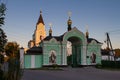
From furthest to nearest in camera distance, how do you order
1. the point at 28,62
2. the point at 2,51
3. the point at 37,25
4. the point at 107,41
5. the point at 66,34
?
the point at 37,25, the point at 107,41, the point at 66,34, the point at 28,62, the point at 2,51

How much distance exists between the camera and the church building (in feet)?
136

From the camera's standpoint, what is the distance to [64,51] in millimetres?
42688

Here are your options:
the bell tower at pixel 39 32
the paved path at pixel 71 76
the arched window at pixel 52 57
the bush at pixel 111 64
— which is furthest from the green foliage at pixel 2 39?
the bell tower at pixel 39 32

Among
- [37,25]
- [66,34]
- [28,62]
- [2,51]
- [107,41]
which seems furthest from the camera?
[37,25]

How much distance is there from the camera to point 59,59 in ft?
139

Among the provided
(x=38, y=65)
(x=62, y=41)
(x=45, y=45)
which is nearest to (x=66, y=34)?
(x=62, y=41)

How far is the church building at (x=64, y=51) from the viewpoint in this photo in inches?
1628

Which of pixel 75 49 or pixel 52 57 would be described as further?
pixel 75 49

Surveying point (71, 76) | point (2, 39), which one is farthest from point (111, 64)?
point (2, 39)

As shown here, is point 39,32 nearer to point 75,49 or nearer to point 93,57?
point 75,49

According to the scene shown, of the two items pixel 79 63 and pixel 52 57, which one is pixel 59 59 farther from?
pixel 79 63

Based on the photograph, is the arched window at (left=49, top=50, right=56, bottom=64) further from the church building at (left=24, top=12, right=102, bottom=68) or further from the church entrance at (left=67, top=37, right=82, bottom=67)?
the church entrance at (left=67, top=37, right=82, bottom=67)

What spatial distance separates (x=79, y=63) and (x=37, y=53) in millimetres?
8375

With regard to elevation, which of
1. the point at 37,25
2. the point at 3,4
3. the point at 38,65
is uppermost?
the point at 37,25
